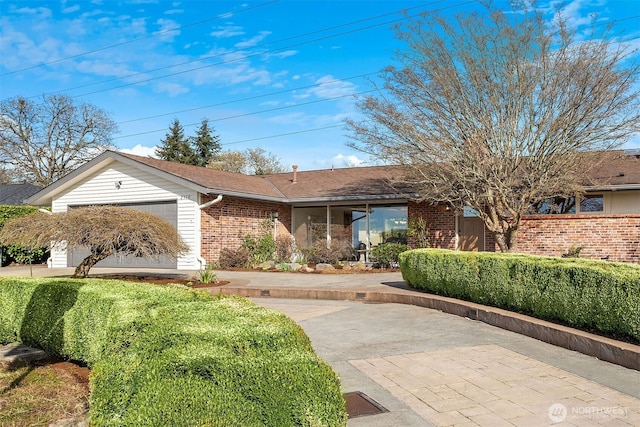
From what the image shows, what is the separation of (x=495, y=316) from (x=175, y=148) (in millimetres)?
38433

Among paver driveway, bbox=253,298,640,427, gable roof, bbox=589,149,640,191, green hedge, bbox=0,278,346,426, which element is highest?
gable roof, bbox=589,149,640,191

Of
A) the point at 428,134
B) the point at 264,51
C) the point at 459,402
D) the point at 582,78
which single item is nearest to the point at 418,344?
the point at 459,402

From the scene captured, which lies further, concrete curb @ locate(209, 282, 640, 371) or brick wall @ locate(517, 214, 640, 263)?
brick wall @ locate(517, 214, 640, 263)

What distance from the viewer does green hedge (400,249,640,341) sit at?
5461 mm

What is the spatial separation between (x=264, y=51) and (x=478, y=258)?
48.2 ft

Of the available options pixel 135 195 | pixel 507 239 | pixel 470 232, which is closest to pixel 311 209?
pixel 470 232

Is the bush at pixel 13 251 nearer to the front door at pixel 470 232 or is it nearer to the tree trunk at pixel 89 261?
the tree trunk at pixel 89 261

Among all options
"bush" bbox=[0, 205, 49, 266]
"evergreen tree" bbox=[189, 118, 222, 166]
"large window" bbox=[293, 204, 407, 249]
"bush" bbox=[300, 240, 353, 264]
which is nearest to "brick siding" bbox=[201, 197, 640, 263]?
"large window" bbox=[293, 204, 407, 249]

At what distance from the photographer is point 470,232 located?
16703mm

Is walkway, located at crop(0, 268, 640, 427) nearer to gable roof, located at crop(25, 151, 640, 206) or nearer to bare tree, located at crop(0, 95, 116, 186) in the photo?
gable roof, located at crop(25, 151, 640, 206)

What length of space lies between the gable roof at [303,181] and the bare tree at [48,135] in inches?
811

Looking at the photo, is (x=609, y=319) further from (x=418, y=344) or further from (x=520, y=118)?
(x=520, y=118)

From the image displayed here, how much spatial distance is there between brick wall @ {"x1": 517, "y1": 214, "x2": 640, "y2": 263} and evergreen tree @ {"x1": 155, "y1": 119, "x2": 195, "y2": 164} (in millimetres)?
32290

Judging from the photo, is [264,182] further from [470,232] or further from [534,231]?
[534,231]
